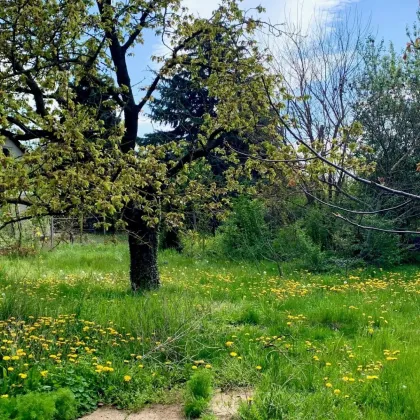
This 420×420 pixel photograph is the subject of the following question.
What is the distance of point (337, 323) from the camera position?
573cm

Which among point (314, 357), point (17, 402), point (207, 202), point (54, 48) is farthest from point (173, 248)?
point (17, 402)

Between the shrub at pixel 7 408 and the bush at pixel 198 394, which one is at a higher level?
the shrub at pixel 7 408

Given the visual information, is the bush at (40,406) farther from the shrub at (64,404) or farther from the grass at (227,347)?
the grass at (227,347)

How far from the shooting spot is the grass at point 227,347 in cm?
358

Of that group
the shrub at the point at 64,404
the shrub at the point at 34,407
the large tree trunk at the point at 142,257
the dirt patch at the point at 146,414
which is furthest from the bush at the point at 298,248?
the shrub at the point at 34,407

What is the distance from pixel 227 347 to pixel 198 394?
1.05 meters

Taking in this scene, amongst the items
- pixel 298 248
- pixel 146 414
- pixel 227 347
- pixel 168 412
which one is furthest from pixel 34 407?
pixel 298 248

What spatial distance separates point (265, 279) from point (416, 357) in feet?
14.9

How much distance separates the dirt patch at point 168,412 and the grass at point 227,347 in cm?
10

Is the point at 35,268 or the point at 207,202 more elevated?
the point at 207,202

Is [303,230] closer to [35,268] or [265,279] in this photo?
[265,279]

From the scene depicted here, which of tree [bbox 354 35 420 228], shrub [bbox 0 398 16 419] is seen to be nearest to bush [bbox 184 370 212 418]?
shrub [bbox 0 398 16 419]

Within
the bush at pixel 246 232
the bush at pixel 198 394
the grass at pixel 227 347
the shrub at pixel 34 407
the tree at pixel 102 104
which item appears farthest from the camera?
the bush at pixel 246 232

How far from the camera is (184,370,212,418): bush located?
3447 millimetres
